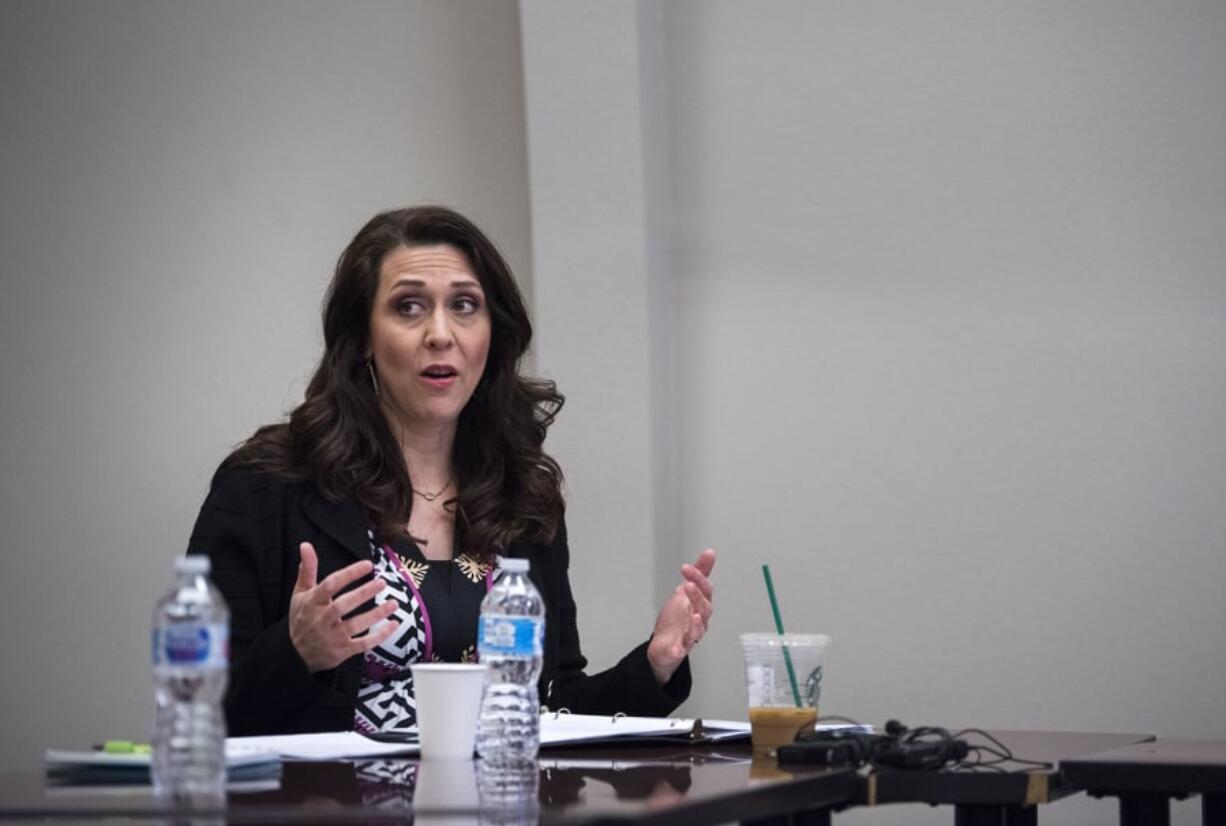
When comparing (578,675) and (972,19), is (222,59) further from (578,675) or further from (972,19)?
(578,675)

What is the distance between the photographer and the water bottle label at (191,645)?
1.52m

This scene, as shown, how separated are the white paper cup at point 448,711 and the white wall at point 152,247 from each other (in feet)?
9.18

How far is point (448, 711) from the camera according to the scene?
190 cm

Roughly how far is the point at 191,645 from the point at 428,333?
4.64 feet

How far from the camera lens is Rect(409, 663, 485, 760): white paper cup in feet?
6.18

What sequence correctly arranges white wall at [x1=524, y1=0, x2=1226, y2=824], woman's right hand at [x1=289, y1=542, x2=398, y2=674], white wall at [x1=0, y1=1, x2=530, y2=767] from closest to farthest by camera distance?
woman's right hand at [x1=289, y1=542, x2=398, y2=674] → white wall at [x1=524, y1=0, x2=1226, y2=824] → white wall at [x1=0, y1=1, x2=530, y2=767]

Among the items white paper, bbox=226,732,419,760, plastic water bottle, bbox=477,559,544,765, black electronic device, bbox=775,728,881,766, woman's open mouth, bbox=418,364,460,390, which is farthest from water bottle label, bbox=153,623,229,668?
woman's open mouth, bbox=418,364,460,390

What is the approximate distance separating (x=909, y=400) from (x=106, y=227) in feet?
7.47

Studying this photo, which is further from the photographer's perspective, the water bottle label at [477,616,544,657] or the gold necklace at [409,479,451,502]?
the gold necklace at [409,479,451,502]

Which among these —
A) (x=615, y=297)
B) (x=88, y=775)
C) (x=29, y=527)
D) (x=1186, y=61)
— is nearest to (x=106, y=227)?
(x=29, y=527)

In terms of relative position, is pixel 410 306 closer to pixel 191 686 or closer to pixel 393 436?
pixel 393 436

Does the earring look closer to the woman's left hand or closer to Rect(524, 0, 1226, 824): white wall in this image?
the woman's left hand

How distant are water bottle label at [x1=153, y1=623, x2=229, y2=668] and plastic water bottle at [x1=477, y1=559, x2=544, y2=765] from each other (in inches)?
17.1

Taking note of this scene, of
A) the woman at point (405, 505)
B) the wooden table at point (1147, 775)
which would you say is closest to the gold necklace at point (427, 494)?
the woman at point (405, 505)
